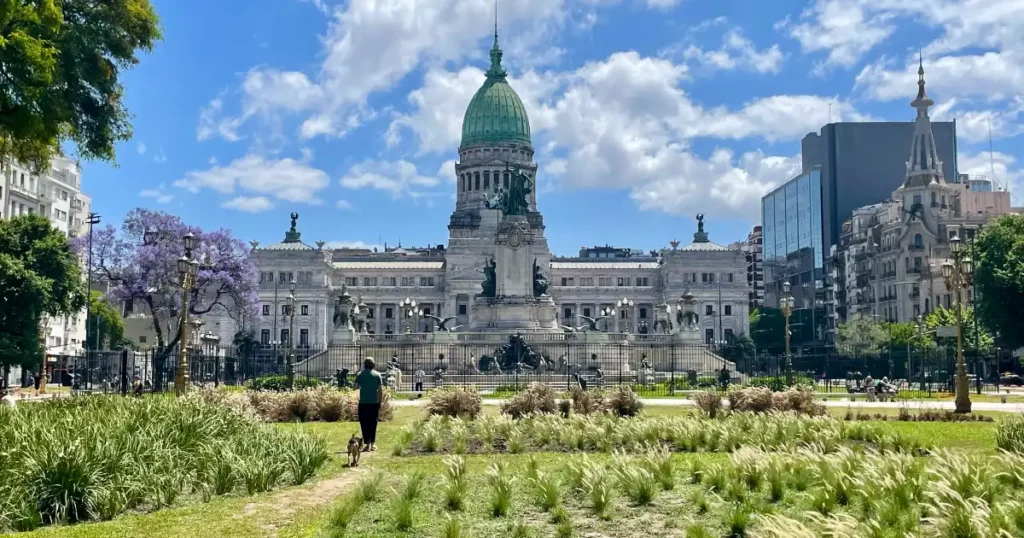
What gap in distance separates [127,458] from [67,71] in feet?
49.1

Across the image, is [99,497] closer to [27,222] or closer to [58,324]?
[27,222]

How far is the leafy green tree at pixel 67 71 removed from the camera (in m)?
22.1

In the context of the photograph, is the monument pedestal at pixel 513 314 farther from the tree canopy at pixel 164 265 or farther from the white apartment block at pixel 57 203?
the white apartment block at pixel 57 203

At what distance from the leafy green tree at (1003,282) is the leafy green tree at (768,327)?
226ft

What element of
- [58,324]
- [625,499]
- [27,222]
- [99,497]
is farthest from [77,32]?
[58,324]

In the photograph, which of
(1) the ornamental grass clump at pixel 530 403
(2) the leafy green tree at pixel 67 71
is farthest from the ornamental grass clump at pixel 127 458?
(1) the ornamental grass clump at pixel 530 403

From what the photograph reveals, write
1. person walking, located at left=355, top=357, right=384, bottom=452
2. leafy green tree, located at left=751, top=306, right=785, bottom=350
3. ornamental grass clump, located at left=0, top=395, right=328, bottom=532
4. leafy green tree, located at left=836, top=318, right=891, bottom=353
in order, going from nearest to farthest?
ornamental grass clump, located at left=0, top=395, right=328, bottom=532 → person walking, located at left=355, top=357, right=384, bottom=452 → leafy green tree, located at left=836, top=318, right=891, bottom=353 → leafy green tree, located at left=751, top=306, right=785, bottom=350

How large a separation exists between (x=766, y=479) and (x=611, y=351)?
57.2m

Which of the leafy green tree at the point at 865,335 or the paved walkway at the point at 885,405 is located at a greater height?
the leafy green tree at the point at 865,335

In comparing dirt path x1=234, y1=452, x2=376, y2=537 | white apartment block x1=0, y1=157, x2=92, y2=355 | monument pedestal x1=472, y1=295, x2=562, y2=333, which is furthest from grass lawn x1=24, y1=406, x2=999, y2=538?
white apartment block x1=0, y1=157, x2=92, y2=355

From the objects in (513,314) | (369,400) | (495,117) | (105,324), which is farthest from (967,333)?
(495,117)

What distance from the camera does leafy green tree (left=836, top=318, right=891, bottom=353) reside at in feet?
301

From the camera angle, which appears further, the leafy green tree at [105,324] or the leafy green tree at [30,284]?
the leafy green tree at [105,324]

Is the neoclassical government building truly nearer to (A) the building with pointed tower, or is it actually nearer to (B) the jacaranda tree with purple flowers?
(A) the building with pointed tower
